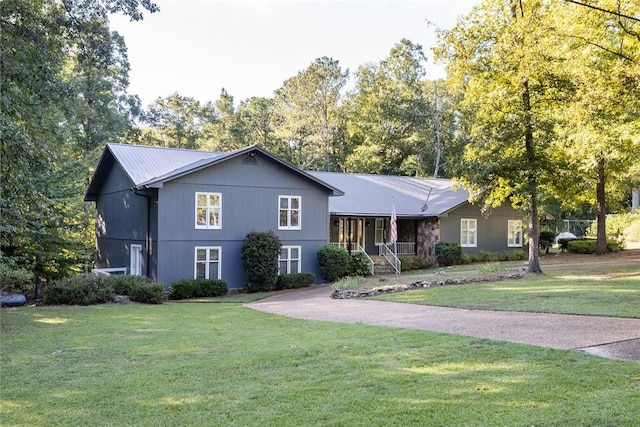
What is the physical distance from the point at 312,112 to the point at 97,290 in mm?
35981

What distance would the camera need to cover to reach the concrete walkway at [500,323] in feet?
27.9

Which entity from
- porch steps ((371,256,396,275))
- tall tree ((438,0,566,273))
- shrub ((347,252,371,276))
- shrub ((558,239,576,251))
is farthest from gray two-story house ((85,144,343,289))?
shrub ((558,239,576,251))

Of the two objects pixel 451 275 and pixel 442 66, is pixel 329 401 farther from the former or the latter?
pixel 442 66

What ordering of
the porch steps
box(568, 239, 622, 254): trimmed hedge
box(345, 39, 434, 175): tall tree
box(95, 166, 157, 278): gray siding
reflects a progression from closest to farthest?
box(95, 166, 157, 278): gray siding < the porch steps < box(568, 239, 622, 254): trimmed hedge < box(345, 39, 434, 175): tall tree

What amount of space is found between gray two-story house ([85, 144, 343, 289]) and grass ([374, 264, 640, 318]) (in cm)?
763

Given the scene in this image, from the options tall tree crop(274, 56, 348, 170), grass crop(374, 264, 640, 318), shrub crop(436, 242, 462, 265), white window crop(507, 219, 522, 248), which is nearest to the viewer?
grass crop(374, 264, 640, 318)

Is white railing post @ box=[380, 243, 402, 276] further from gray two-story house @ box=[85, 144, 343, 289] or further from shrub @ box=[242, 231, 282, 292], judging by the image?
shrub @ box=[242, 231, 282, 292]

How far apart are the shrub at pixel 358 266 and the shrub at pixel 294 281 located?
120 inches

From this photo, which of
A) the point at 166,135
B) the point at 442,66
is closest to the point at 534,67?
the point at 442,66

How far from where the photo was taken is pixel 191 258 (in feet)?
72.5

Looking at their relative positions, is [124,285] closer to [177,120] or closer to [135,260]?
[135,260]

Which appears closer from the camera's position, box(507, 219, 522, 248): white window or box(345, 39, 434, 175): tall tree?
box(507, 219, 522, 248): white window

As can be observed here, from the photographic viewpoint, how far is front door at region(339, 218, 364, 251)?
30.7 metres

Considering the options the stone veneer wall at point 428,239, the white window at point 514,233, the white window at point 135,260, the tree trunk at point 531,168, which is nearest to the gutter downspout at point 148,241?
the white window at point 135,260
